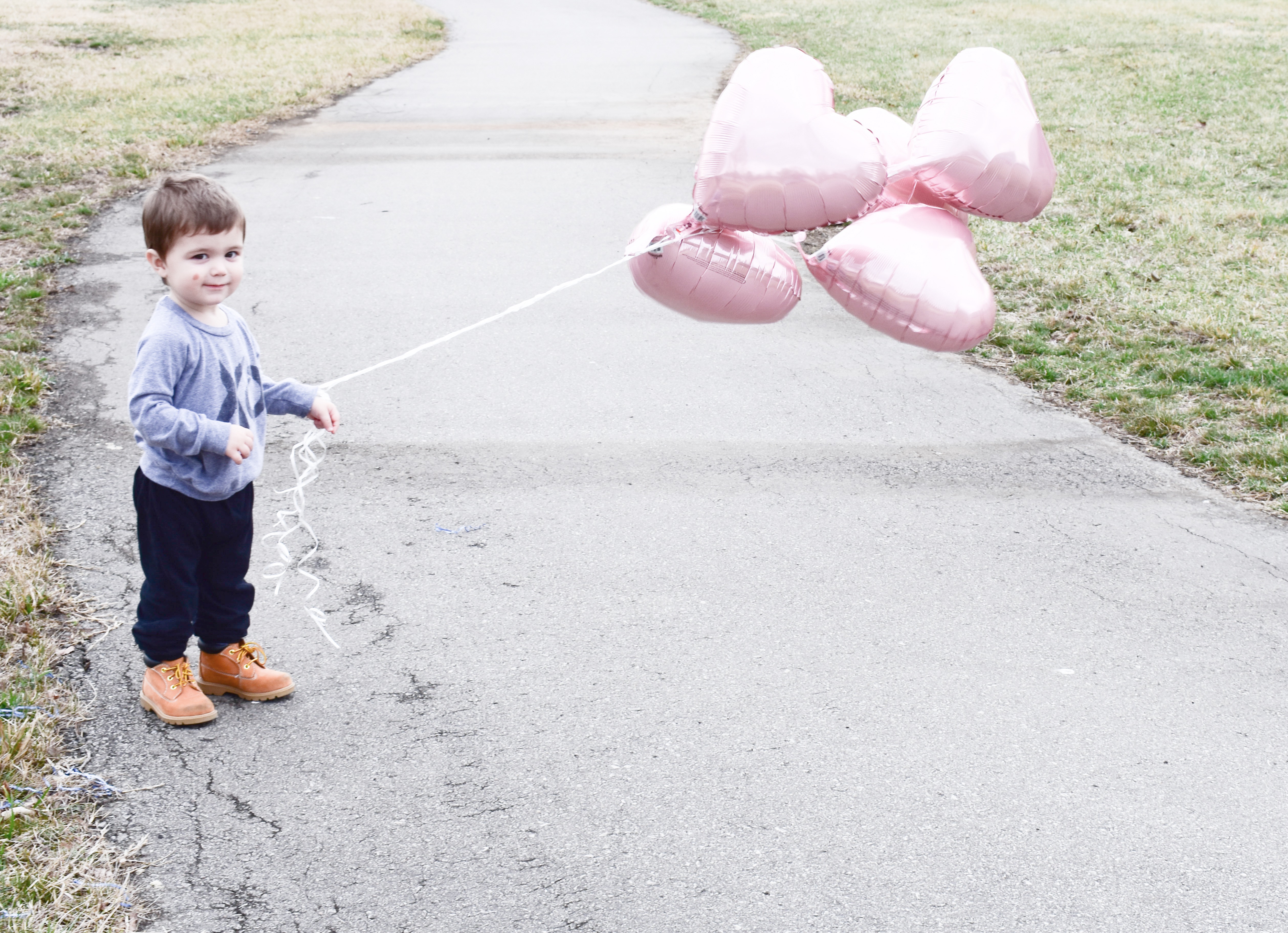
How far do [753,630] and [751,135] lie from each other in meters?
1.44

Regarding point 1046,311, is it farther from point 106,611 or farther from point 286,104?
point 286,104

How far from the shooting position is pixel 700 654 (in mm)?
3250

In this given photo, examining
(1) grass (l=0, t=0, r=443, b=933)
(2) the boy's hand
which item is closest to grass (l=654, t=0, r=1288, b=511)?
(2) the boy's hand

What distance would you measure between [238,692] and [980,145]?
2227mm

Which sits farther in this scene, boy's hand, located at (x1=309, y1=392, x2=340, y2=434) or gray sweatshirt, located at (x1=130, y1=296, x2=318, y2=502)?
boy's hand, located at (x1=309, y1=392, x2=340, y2=434)

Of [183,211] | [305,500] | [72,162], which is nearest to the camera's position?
[183,211]

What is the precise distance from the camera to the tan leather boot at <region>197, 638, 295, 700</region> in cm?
296

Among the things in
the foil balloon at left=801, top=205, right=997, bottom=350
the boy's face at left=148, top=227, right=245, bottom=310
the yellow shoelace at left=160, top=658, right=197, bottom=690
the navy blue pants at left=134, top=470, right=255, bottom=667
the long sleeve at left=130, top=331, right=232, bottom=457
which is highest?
the foil balloon at left=801, top=205, right=997, bottom=350

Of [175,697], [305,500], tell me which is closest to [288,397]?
[175,697]

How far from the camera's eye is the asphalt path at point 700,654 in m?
2.43

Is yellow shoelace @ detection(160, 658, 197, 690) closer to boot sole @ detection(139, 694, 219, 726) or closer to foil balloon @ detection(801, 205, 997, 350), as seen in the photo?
boot sole @ detection(139, 694, 219, 726)

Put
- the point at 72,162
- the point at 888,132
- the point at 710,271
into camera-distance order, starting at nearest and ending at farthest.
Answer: the point at 710,271
the point at 888,132
the point at 72,162

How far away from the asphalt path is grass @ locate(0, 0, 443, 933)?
0.40 ft

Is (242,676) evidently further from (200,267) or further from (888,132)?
(888,132)
